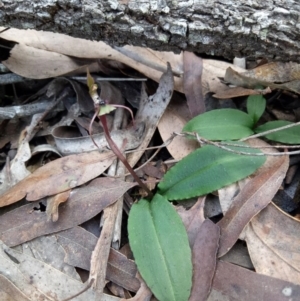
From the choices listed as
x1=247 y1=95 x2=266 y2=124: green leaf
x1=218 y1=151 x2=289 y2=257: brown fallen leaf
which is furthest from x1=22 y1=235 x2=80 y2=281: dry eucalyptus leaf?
x1=247 y1=95 x2=266 y2=124: green leaf

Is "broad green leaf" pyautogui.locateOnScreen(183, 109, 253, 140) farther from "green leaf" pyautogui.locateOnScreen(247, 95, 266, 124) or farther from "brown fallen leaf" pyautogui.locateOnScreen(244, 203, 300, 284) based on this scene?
"brown fallen leaf" pyautogui.locateOnScreen(244, 203, 300, 284)

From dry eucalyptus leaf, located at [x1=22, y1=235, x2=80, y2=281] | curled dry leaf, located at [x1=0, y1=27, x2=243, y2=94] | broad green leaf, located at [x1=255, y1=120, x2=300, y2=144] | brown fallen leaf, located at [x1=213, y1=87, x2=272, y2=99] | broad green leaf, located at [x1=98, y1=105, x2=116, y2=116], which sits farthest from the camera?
curled dry leaf, located at [x1=0, y1=27, x2=243, y2=94]

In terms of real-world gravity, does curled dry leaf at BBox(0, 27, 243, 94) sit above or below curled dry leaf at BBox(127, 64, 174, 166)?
above

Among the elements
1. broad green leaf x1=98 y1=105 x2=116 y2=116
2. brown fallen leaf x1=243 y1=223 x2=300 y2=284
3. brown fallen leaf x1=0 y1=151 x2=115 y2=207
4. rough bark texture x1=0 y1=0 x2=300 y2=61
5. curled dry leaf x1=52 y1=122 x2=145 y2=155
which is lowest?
brown fallen leaf x1=243 y1=223 x2=300 y2=284

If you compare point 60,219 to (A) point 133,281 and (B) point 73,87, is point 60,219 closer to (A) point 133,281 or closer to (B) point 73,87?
(A) point 133,281

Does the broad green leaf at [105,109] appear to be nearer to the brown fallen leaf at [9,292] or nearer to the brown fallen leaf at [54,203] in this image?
the brown fallen leaf at [54,203]

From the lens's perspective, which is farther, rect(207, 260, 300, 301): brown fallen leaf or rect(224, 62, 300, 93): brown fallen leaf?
rect(224, 62, 300, 93): brown fallen leaf

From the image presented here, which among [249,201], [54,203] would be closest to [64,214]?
[54,203]

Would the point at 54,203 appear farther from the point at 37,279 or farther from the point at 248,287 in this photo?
the point at 248,287
